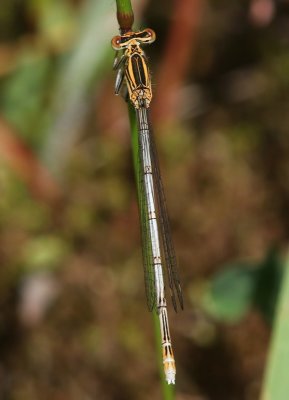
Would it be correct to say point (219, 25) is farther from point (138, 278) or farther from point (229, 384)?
point (229, 384)

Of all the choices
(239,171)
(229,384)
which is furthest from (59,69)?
(229,384)

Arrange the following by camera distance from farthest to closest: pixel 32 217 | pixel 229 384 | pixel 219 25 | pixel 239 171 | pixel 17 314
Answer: pixel 219 25 → pixel 239 171 → pixel 32 217 → pixel 17 314 → pixel 229 384

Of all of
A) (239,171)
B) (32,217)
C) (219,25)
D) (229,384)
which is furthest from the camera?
(219,25)

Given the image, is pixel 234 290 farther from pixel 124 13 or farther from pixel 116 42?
pixel 124 13

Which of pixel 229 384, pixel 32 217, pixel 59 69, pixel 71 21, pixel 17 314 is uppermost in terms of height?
pixel 71 21

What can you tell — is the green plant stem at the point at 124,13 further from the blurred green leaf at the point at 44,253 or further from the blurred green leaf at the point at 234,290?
the blurred green leaf at the point at 44,253

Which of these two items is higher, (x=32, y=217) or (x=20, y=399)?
(x=32, y=217)

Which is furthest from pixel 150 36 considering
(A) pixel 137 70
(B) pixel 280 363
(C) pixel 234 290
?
(C) pixel 234 290

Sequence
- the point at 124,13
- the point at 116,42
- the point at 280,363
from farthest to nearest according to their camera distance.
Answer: the point at 116,42 < the point at 280,363 < the point at 124,13
